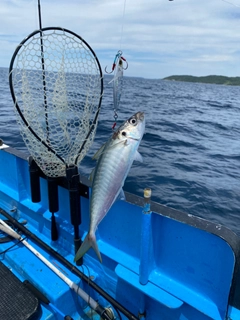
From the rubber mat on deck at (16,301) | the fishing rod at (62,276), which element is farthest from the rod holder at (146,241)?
the rubber mat on deck at (16,301)

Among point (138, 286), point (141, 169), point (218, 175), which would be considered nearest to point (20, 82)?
point (138, 286)

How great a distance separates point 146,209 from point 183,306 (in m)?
1.02

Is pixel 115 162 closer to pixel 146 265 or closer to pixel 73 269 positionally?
pixel 146 265

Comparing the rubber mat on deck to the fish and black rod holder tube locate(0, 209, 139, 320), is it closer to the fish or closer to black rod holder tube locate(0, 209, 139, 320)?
black rod holder tube locate(0, 209, 139, 320)

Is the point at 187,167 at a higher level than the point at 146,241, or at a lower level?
lower

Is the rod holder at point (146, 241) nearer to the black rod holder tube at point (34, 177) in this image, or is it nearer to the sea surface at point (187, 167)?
the black rod holder tube at point (34, 177)

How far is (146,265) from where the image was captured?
244 centimetres

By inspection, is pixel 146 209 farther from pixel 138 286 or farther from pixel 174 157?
pixel 174 157

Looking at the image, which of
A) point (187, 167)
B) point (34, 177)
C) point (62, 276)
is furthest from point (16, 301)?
point (187, 167)

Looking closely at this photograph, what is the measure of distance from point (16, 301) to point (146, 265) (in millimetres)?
1392

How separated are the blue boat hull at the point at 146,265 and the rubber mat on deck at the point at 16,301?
0.15 metres

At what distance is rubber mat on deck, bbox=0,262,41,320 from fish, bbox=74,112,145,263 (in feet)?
4.48

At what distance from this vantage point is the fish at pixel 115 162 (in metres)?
1.93

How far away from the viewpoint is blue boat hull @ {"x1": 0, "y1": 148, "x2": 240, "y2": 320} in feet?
7.31
